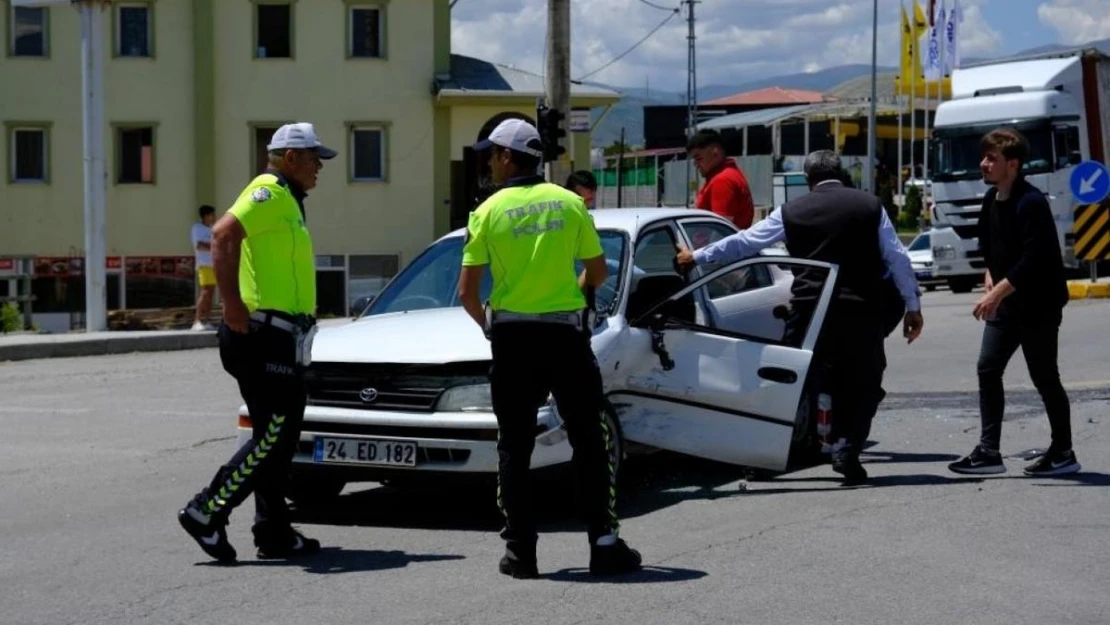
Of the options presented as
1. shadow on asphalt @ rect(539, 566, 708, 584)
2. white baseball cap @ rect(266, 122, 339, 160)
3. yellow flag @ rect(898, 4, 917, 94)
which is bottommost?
shadow on asphalt @ rect(539, 566, 708, 584)

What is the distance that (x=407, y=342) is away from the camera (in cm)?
854

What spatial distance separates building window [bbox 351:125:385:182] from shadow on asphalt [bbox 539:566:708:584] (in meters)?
35.3

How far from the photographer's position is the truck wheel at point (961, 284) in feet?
109

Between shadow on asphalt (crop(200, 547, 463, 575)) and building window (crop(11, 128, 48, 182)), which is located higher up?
building window (crop(11, 128, 48, 182))

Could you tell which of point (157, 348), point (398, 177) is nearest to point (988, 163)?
point (157, 348)

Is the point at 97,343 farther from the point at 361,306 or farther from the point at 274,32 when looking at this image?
the point at 274,32

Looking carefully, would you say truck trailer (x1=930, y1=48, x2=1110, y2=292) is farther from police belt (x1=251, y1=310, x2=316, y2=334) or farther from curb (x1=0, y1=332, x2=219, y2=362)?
police belt (x1=251, y1=310, x2=316, y2=334)

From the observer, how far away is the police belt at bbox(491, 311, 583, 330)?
6.94m

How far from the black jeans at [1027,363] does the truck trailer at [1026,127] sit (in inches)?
790

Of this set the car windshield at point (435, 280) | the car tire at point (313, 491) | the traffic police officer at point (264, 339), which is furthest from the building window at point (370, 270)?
the traffic police officer at point (264, 339)

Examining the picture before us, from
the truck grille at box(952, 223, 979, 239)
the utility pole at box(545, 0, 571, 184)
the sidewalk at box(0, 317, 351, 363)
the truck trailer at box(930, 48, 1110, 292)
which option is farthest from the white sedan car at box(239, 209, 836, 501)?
the truck grille at box(952, 223, 979, 239)

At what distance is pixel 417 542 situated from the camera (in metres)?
8.02

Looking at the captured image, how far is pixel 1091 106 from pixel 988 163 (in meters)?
22.4

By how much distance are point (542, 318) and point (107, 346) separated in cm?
1491
